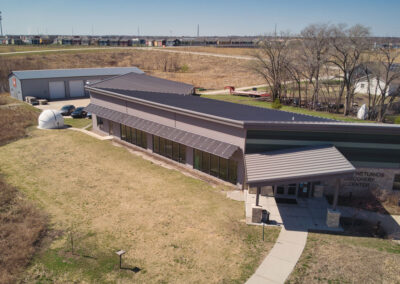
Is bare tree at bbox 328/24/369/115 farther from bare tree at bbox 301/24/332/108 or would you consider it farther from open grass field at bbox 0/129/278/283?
open grass field at bbox 0/129/278/283

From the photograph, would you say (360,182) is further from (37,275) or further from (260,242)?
(37,275)

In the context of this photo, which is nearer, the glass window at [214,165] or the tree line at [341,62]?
the glass window at [214,165]

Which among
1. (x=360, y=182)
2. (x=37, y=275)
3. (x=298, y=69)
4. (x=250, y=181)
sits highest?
(x=298, y=69)

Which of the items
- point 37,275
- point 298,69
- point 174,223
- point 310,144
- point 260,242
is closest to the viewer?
point 37,275

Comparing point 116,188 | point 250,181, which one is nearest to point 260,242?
point 250,181

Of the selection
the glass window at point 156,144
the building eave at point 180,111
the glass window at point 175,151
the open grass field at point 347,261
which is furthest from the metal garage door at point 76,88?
the open grass field at point 347,261

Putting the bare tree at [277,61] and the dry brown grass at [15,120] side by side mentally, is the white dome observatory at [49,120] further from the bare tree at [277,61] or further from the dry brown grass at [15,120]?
the bare tree at [277,61]

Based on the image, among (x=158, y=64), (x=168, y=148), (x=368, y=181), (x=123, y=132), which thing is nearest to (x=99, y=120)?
(x=123, y=132)
